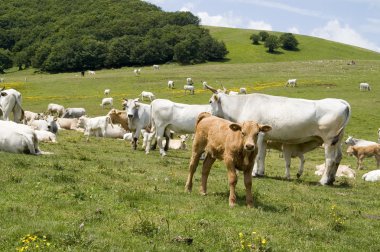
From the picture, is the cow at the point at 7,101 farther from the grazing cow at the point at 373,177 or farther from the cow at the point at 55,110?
the cow at the point at 55,110

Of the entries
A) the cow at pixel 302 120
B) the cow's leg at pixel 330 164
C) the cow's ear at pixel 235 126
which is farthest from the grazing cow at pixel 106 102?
the cow's ear at pixel 235 126

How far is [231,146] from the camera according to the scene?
35.7 ft

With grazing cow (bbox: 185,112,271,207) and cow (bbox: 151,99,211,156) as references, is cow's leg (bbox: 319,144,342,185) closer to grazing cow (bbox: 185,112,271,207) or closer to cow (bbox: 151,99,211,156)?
grazing cow (bbox: 185,112,271,207)

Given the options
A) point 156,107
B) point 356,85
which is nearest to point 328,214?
point 156,107

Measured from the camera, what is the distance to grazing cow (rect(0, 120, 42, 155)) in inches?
638

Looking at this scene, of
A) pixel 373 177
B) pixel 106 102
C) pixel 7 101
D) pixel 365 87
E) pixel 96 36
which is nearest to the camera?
pixel 373 177

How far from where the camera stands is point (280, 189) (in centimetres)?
1456

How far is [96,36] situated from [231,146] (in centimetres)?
14097

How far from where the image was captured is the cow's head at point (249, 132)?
10.3 meters

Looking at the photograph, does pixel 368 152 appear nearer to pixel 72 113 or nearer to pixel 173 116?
pixel 173 116

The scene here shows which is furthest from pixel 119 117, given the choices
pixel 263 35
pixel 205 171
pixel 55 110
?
pixel 263 35

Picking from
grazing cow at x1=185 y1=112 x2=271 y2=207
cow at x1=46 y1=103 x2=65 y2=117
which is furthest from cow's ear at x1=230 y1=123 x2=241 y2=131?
cow at x1=46 y1=103 x2=65 y2=117

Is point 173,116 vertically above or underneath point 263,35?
underneath

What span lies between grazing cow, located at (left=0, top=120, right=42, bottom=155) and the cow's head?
8.22m
